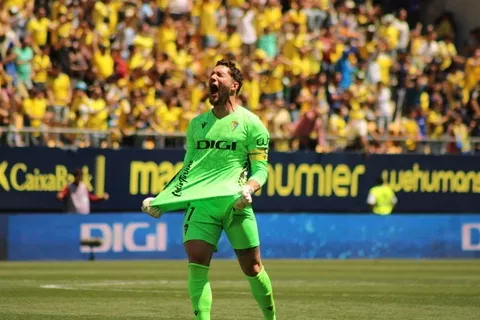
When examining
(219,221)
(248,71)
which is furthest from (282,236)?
(219,221)

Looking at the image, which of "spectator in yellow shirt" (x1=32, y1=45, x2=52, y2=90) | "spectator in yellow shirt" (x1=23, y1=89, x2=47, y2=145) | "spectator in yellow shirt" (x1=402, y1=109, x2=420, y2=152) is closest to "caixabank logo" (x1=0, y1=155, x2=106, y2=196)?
"spectator in yellow shirt" (x1=23, y1=89, x2=47, y2=145)

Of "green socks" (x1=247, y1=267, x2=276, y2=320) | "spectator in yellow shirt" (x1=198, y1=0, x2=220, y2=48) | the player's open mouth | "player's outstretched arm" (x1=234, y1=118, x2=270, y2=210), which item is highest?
"spectator in yellow shirt" (x1=198, y1=0, x2=220, y2=48)

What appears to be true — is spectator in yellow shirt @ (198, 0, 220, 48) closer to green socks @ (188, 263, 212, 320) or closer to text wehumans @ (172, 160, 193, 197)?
text wehumans @ (172, 160, 193, 197)

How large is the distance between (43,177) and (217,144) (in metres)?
16.7

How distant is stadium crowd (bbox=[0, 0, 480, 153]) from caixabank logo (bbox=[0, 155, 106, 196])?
593mm

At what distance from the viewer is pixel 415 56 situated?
3319 cm

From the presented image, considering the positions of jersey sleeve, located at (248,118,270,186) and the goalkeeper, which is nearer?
the goalkeeper

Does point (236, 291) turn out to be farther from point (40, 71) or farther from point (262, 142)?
point (40, 71)

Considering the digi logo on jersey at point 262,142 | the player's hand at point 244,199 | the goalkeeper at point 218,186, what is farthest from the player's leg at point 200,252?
the digi logo on jersey at point 262,142

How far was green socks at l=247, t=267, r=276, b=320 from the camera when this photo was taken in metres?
10.0

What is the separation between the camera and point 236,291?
54.3 feet

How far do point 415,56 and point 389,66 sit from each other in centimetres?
121

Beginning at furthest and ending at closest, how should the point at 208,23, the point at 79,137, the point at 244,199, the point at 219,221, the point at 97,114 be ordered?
the point at 208,23 < the point at 79,137 < the point at 97,114 < the point at 219,221 < the point at 244,199

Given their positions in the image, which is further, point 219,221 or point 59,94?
point 59,94
